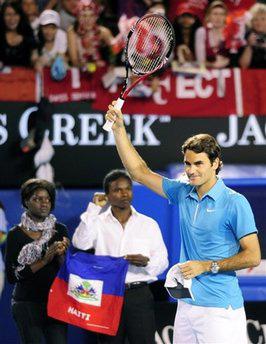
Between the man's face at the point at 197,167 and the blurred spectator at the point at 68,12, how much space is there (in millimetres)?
4290

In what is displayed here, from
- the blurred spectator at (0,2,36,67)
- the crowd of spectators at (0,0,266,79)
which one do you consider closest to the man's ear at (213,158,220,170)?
the crowd of spectators at (0,0,266,79)

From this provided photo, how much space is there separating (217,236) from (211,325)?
0.52 m

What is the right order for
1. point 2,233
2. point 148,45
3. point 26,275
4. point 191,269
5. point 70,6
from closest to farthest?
1. point 191,269
2. point 148,45
3. point 26,275
4. point 2,233
5. point 70,6

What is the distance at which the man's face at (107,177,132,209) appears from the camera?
7.76 meters

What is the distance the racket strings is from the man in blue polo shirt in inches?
26.0

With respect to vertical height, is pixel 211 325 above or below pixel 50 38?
below

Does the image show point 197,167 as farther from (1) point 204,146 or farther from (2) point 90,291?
(2) point 90,291

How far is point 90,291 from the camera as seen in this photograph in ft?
25.1

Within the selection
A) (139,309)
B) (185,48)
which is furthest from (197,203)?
(185,48)

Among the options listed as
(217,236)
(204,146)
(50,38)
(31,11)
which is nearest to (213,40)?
(50,38)

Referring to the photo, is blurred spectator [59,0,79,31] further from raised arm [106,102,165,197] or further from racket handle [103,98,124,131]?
racket handle [103,98,124,131]

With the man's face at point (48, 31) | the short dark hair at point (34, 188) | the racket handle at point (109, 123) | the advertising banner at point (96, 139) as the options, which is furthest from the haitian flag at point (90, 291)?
the man's face at point (48, 31)

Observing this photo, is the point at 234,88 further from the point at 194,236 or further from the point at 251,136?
the point at 194,236

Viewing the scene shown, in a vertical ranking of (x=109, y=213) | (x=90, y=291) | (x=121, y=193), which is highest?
(x=121, y=193)
